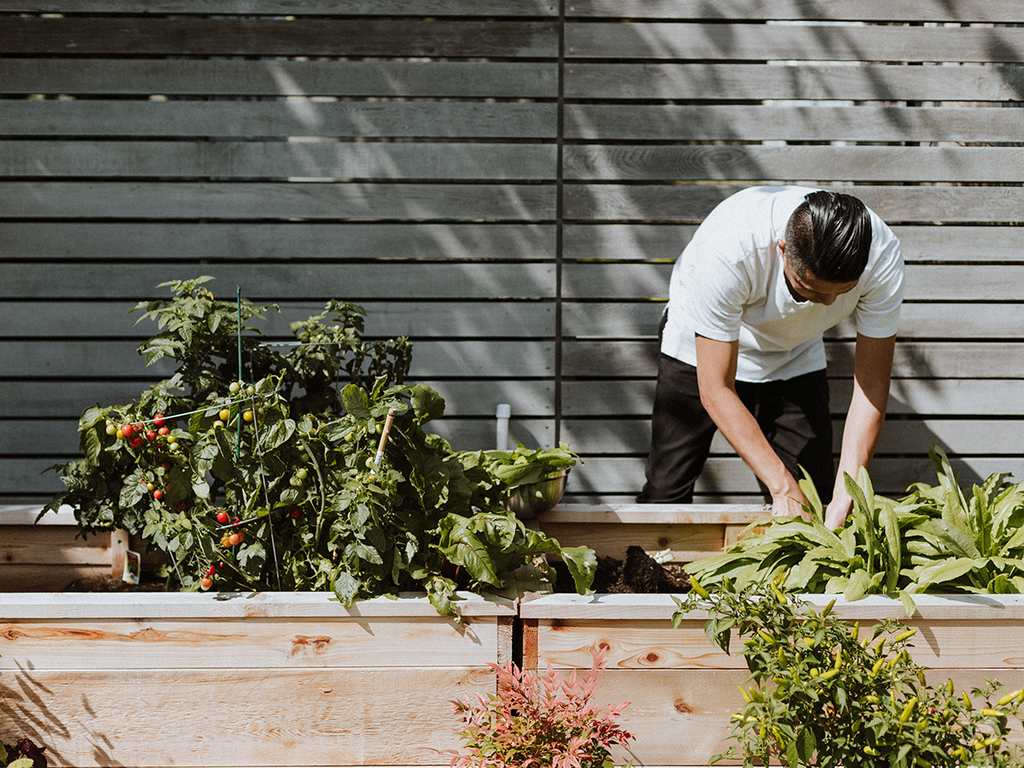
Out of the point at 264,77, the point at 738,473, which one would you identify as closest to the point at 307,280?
the point at 264,77

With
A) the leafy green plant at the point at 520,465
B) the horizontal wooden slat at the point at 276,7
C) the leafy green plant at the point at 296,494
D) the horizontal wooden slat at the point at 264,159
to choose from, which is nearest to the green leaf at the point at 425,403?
the leafy green plant at the point at 296,494

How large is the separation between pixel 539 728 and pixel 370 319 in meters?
2.05

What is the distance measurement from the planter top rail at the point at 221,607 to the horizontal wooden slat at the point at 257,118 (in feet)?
6.72

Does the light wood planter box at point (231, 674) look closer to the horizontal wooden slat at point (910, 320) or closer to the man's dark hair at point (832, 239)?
the man's dark hair at point (832, 239)

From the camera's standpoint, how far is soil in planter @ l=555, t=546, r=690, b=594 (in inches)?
91.0

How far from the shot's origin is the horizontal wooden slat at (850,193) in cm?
330

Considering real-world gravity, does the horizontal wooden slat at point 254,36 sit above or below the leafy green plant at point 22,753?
above

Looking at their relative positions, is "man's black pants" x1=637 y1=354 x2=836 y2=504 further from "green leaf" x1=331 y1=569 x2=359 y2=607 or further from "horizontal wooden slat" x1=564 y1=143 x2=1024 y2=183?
"green leaf" x1=331 y1=569 x2=359 y2=607

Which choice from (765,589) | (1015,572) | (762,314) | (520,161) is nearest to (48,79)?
(520,161)

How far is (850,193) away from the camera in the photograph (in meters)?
3.31

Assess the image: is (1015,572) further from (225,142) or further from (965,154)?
(225,142)

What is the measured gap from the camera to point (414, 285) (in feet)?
10.9

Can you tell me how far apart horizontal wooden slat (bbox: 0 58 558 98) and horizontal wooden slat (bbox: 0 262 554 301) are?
72 cm

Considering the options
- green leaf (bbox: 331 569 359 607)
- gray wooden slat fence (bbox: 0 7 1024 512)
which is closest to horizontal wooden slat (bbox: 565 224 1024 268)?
gray wooden slat fence (bbox: 0 7 1024 512)
